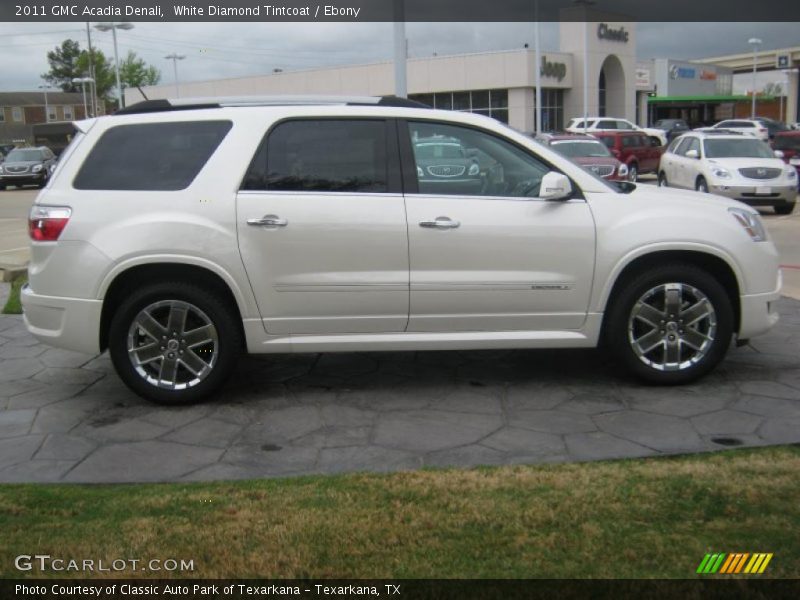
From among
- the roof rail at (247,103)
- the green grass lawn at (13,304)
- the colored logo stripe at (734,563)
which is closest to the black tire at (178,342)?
the roof rail at (247,103)

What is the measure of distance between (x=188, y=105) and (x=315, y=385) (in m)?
2.05

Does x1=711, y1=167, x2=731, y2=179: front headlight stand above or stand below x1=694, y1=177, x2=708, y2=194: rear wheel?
above

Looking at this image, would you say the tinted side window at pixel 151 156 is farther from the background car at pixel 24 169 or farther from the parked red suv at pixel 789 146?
the background car at pixel 24 169

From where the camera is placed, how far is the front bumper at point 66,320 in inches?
207

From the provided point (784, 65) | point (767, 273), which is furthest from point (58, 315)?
point (784, 65)

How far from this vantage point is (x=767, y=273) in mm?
5520

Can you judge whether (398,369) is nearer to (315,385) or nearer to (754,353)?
(315,385)

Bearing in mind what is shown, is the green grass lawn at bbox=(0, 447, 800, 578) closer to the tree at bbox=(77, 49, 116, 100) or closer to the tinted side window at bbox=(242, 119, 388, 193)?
the tinted side window at bbox=(242, 119, 388, 193)

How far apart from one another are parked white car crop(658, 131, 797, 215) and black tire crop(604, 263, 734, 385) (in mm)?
12628

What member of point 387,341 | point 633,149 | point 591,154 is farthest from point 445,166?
point 633,149

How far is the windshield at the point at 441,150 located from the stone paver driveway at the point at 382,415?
1.55 meters

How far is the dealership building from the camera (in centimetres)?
5093

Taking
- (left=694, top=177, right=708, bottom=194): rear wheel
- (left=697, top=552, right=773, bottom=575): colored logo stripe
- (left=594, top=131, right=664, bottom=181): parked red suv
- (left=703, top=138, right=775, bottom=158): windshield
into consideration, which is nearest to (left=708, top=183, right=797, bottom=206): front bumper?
(left=694, top=177, right=708, bottom=194): rear wheel

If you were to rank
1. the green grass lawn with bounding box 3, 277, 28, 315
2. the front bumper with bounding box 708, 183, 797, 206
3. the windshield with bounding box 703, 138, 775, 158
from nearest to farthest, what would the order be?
the green grass lawn with bounding box 3, 277, 28, 315 → the front bumper with bounding box 708, 183, 797, 206 → the windshield with bounding box 703, 138, 775, 158
